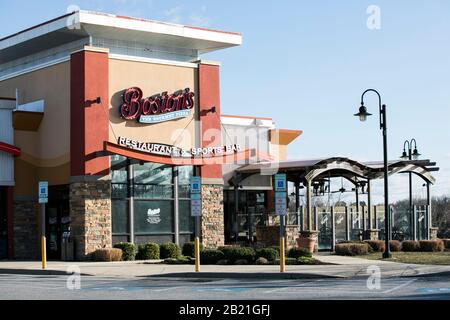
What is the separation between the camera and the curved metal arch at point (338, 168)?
1451 inches

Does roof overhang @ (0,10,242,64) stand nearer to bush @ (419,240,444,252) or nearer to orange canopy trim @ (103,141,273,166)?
orange canopy trim @ (103,141,273,166)

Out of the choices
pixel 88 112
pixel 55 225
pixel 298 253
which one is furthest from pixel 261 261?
pixel 55 225

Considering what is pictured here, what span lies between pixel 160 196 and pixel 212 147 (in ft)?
10.8

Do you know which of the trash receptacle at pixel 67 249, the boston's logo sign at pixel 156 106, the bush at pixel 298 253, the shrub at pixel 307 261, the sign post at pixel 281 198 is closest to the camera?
the sign post at pixel 281 198

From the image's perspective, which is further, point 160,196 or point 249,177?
point 249,177

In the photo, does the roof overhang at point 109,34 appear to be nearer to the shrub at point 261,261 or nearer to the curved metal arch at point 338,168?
the curved metal arch at point 338,168

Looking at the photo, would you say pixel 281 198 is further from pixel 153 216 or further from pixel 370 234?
pixel 370 234

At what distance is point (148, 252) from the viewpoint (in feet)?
115

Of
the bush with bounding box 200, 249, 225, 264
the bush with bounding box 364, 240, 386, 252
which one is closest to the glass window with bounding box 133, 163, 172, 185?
the bush with bounding box 200, 249, 225, 264

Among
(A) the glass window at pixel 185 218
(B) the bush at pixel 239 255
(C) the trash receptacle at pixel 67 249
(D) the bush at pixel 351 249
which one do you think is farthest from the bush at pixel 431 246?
(C) the trash receptacle at pixel 67 249

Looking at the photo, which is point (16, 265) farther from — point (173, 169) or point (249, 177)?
point (249, 177)

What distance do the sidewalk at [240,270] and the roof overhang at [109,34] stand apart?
1064 centimetres

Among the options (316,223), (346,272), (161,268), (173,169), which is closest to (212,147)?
(173,169)
